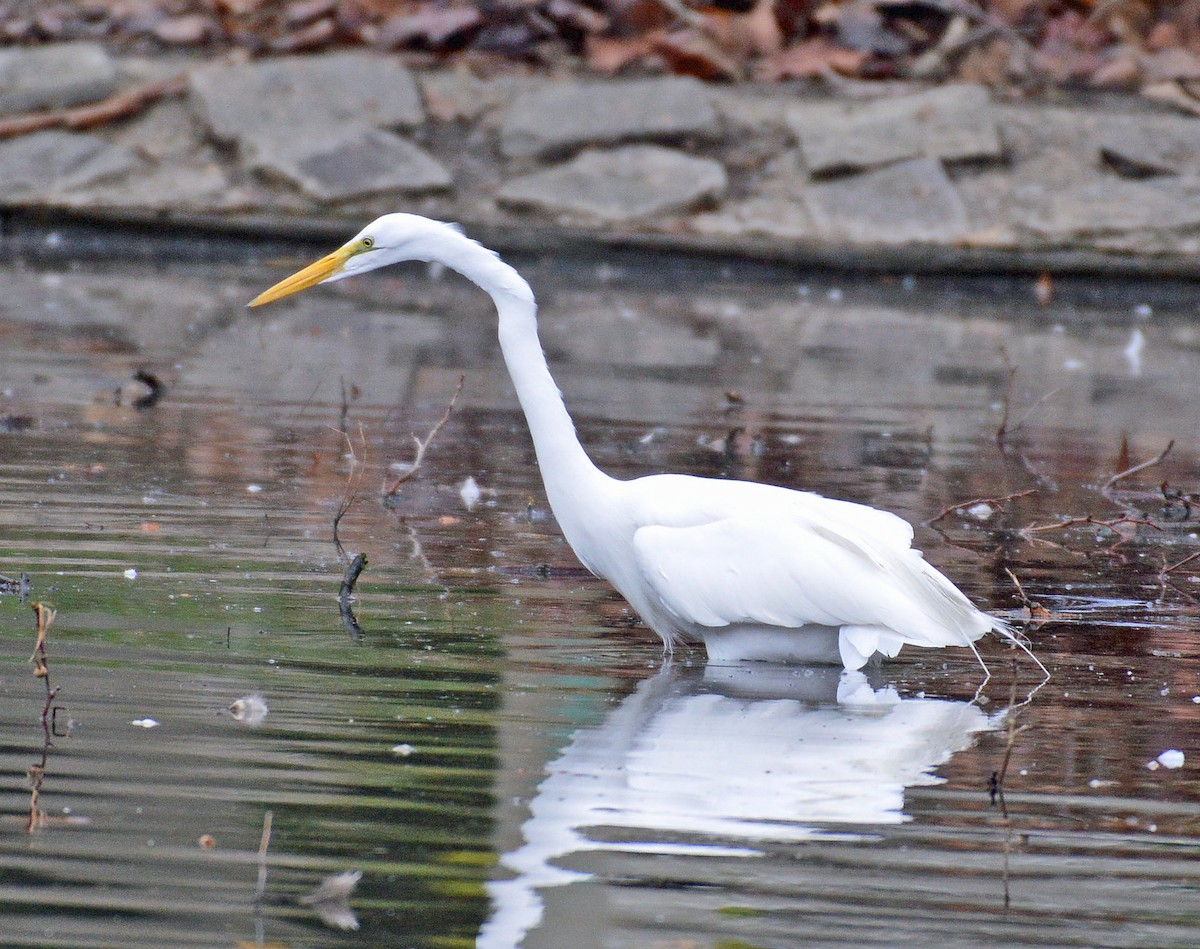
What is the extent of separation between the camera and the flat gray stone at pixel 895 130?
1747 cm

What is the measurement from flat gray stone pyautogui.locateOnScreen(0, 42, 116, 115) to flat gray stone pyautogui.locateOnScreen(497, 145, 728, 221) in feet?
12.5

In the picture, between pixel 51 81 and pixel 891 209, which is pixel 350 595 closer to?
pixel 891 209

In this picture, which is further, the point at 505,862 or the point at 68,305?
the point at 68,305

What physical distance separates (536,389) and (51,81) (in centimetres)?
1329

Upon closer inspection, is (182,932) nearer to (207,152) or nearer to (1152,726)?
(1152,726)

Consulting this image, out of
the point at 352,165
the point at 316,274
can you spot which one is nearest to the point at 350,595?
the point at 316,274

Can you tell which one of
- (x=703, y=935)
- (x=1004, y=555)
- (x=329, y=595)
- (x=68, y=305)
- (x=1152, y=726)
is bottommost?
(x=68, y=305)

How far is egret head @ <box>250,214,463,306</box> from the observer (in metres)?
5.87

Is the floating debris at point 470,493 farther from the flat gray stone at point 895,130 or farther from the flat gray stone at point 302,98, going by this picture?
the flat gray stone at point 895,130

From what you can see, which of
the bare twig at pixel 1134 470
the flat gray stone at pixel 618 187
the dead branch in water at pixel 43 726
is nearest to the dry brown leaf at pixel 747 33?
the flat gray stone at pixel 618 187

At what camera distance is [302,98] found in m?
17.6

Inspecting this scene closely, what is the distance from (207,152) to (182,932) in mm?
15014

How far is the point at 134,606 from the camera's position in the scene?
5.53 meters

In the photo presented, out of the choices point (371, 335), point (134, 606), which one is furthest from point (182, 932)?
point (371, 335)
